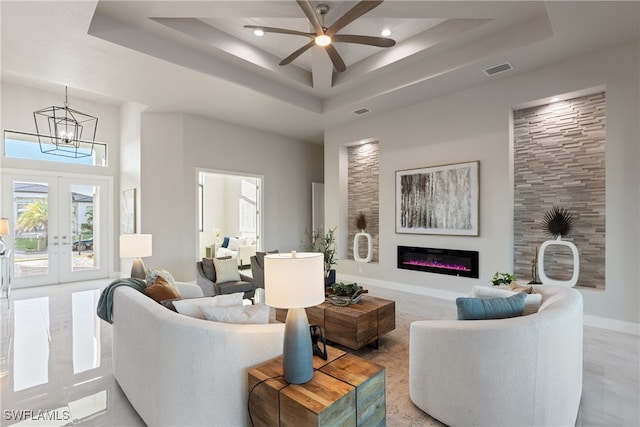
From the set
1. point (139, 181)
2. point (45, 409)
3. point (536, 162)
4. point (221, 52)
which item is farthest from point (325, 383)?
point (139, 181)

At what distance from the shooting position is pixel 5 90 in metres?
6.21

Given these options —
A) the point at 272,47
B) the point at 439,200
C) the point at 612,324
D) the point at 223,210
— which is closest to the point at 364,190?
the point at 439,200

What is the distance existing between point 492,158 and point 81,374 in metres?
5.81

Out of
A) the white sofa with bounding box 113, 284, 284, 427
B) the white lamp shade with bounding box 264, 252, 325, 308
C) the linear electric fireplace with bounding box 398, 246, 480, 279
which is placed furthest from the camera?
the linear electric fireplace with bounding box 398, 246, 480, 279

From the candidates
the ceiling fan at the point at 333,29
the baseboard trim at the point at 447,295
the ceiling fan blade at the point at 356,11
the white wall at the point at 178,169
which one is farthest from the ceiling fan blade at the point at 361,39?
the white wall at the point at 178,169

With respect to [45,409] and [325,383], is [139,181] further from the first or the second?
[325,383]

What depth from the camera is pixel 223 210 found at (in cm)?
1063

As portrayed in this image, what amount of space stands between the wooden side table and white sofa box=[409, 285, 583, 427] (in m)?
0.51

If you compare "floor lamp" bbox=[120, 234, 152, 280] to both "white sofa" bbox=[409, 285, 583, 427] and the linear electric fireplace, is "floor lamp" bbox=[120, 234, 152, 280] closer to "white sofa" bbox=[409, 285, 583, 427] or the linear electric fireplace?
"white sofa" bbox=[409, 285, 583, 427]

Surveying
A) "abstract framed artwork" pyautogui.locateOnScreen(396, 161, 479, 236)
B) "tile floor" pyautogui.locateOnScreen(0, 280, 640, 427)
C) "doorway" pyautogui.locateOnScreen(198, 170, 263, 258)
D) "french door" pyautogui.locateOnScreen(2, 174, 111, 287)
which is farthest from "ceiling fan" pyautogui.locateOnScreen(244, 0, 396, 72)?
"doorway" pyautogui.locateOnScreen(198, 170, 263, 258)

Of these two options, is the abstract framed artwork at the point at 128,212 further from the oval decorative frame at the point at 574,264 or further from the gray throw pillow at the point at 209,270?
the oval decorative frame at the point at 574,264

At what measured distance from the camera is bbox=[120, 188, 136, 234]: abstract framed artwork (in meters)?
6.56

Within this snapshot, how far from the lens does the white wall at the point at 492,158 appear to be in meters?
3.81

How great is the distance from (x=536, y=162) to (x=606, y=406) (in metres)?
3.54
